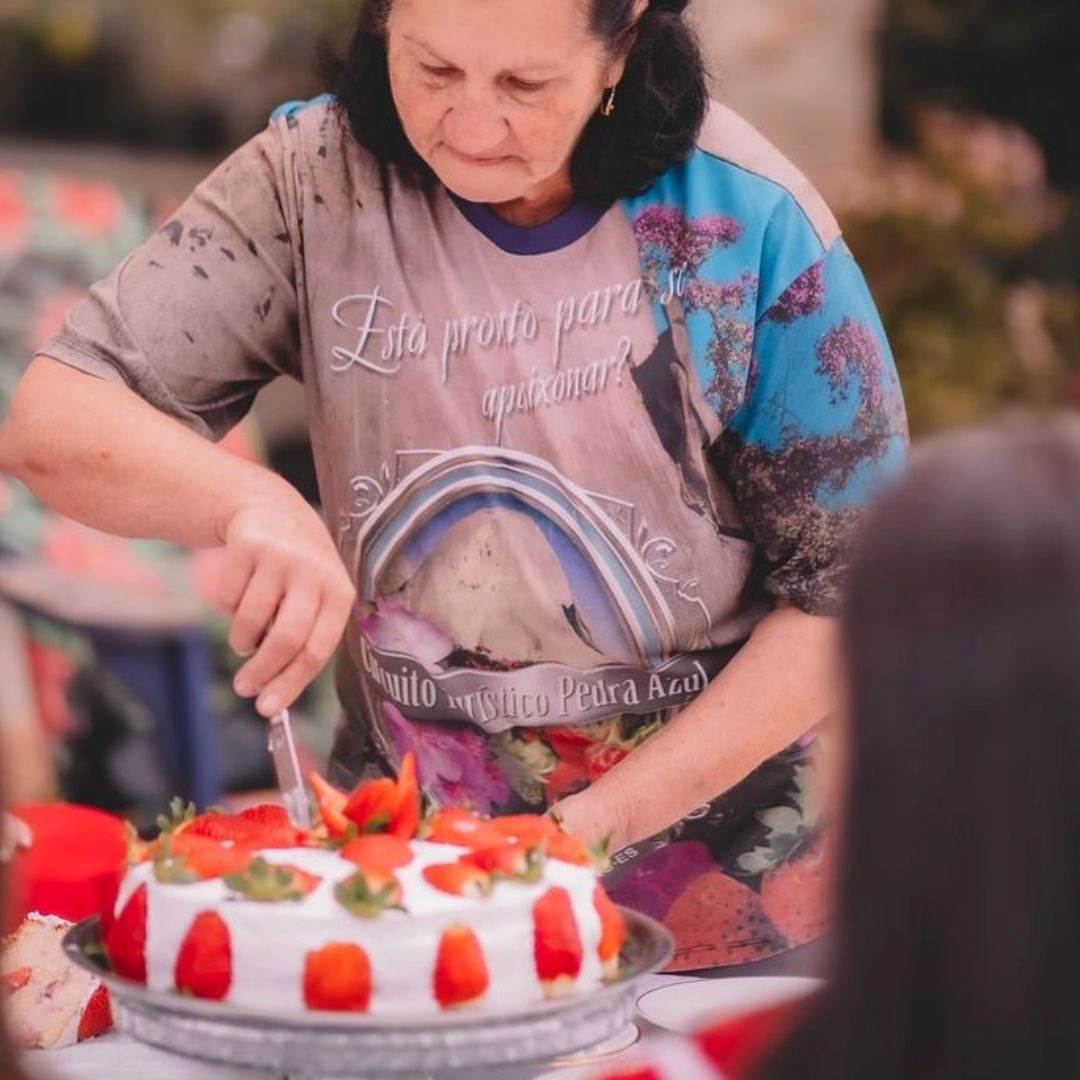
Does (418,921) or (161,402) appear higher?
(161,402)

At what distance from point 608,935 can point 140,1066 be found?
44cm

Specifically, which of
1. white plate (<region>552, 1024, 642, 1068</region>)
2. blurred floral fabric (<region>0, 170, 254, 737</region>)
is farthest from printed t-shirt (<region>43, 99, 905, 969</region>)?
blurred floral fabric (<region>0, 170, 254, 737</region>)

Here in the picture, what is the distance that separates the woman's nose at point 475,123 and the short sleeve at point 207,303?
0.25 metres

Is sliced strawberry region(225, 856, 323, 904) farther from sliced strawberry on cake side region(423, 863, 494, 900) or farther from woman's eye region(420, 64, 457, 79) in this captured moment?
woman's eye region(420, 64, 457, 79)

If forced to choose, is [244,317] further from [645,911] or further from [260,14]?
[260,14]

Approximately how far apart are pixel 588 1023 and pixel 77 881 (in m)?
0.78

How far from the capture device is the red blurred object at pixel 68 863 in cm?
202

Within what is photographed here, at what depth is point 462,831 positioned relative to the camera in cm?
159

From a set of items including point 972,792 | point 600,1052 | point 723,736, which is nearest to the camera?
point 972,792

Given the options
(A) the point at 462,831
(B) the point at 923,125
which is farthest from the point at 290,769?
(B) the point at 923,125

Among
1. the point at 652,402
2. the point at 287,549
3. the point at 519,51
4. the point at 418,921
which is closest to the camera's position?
the point at 418,921

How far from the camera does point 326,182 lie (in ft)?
6.62

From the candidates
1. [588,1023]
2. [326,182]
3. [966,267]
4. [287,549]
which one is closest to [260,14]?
[966,267]

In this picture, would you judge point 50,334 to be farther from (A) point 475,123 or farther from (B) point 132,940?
(B) point 132,940
